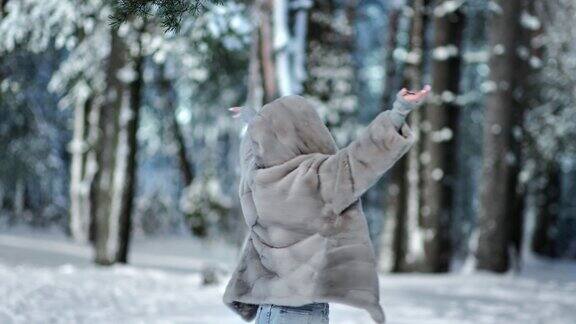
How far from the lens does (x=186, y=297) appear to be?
1203cm

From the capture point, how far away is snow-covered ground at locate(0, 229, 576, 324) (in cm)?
953

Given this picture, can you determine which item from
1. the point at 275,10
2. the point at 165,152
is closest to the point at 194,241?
the point at 165,152

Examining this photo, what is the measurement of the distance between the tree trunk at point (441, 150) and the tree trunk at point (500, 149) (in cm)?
148

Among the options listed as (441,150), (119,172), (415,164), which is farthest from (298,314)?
(415,164)

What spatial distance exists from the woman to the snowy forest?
72.3 inches

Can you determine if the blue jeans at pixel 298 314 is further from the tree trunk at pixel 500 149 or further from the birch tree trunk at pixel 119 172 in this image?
the birch tree trunk at pixel 119 172

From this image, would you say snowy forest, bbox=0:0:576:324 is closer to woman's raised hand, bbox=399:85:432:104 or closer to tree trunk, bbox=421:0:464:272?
tree trunk, bbox=421:0:464:272

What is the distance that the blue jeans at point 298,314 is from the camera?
4.05 meters

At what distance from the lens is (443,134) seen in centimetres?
1645

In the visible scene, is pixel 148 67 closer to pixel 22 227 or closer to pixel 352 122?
pixel 352 122

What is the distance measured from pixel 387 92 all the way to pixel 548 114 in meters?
6.26

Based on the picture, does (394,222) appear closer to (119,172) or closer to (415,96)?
(119,172)

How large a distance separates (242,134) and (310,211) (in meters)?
8.32

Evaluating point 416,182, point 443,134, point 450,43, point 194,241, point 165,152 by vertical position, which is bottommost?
point 194,241
